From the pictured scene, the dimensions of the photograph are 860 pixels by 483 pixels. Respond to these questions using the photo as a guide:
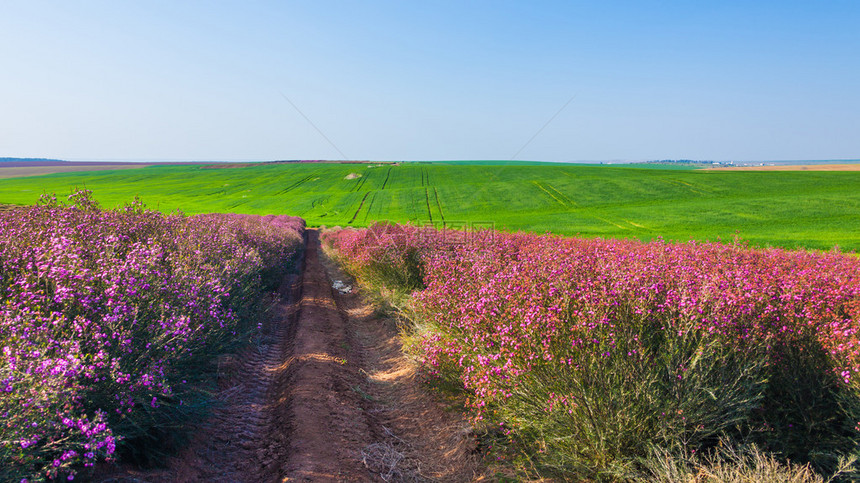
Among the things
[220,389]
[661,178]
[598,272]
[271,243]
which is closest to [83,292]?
[220,389]

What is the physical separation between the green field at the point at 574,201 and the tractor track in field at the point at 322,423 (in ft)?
36.4

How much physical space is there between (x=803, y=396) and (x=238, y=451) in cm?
637

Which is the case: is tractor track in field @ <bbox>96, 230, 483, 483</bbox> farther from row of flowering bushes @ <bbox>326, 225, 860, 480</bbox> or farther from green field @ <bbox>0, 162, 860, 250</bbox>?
green field @ <bbox>0, 162, 860, 250</bbox>

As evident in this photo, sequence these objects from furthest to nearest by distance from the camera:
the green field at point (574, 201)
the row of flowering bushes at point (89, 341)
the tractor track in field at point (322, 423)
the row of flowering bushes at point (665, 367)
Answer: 1. the green field at point (574, 201)
2. the tractor track in field at point (322, 423)
3. the row of flowering bushes at point (665, 367)
4. the row of flowering bushes at point (89, 341)

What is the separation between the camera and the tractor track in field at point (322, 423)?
15.2ft

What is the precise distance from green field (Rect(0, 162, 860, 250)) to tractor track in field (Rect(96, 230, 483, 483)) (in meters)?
11.1

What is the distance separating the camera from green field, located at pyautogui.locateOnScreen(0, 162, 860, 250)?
96.0 feet

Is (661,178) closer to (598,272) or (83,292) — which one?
(598,272)

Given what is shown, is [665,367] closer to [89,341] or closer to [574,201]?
[89,341]

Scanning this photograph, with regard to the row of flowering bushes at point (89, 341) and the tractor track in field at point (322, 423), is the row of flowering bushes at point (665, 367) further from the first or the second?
the row of flowering bushes at point (89, 341)

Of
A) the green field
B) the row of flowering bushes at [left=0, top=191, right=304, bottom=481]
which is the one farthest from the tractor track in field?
the green field

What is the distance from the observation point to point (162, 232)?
28.0ft

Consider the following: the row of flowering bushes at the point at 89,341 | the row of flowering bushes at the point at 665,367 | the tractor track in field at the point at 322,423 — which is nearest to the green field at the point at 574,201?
the row of flowering bushes at the point at 89,341

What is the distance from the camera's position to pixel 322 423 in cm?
557
